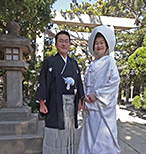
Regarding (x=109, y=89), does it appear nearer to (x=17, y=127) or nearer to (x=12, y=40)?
(x=17, y=127)

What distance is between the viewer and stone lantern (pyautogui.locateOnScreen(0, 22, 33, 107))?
2.51 m

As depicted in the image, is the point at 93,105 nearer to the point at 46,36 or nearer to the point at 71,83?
the point at 71,83

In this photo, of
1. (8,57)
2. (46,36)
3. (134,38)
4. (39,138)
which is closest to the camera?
(39,138)

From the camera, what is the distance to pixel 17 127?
95.8 inches

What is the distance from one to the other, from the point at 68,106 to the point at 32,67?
274 centimetres

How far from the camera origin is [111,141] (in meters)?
1.58

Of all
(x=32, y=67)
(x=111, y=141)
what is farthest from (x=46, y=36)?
(x=111, y=141)

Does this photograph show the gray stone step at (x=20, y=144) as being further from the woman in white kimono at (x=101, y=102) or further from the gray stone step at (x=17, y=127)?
the woman in white kimono at (x=101, y=102)

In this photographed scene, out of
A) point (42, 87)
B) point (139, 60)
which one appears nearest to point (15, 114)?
point (42, 87)

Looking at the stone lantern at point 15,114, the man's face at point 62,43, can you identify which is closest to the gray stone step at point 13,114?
the stone lantern at point 15,114

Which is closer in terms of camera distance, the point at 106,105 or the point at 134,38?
the point at 106,105

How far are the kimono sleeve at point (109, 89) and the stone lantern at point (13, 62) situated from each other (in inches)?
66.4

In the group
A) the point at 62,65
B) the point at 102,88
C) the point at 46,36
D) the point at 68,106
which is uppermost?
the point at 46,36

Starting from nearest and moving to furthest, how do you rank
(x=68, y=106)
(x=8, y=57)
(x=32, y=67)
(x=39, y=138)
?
(x=68, y=106)
(x=39, y=138)
(x=8, y=57)
(x=32, y=67)
